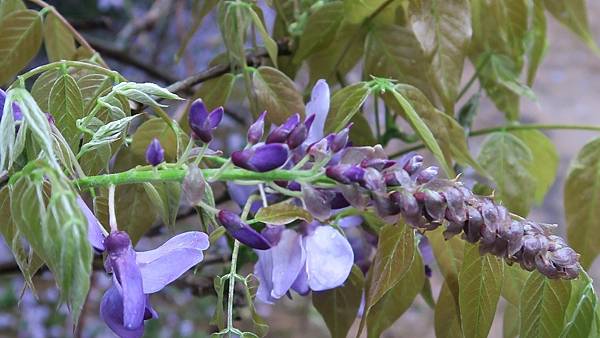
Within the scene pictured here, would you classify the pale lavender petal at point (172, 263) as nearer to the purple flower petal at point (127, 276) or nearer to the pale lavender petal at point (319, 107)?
the purple flower petal at point (127, 276)

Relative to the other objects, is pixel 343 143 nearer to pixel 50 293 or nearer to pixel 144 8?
pixel 144 8

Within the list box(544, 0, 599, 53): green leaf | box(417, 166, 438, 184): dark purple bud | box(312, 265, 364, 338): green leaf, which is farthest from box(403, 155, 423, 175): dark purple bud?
box(544, 0, 599, 53): green leaf

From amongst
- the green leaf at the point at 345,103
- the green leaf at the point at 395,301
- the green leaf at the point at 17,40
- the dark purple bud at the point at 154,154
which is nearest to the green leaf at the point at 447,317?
the green leaf at the point at 395,301

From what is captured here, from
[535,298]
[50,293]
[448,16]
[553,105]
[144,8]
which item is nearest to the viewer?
[535,298]

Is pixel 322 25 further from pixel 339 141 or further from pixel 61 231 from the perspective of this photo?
pixel 61 231

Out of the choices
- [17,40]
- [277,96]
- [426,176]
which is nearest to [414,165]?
[426,176]

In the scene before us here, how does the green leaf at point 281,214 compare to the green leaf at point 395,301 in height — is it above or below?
above

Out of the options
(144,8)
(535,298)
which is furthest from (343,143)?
(144,8)
